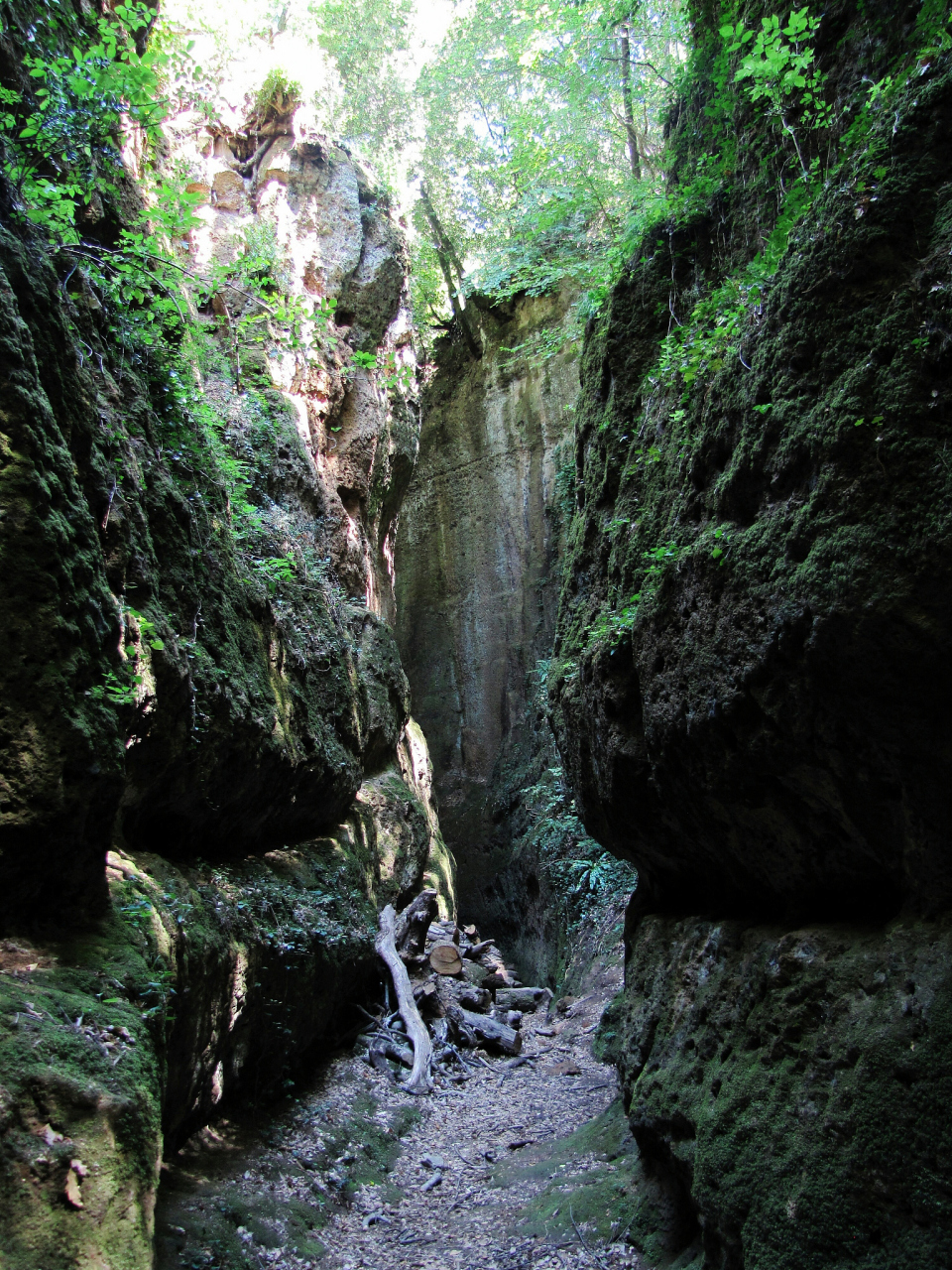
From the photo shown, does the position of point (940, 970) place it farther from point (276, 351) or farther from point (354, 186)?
point (354, 186)

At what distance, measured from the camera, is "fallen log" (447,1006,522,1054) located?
8.98 meters

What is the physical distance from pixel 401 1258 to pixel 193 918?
2.31 meters

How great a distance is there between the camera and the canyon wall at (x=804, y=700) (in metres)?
2.75

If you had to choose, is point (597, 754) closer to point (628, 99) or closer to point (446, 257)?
point (628, 99)

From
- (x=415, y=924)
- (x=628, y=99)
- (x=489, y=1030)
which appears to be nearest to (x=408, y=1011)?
(x=489, y=1030)

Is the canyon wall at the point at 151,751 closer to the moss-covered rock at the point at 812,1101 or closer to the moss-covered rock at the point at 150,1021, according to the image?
the moss-covered rock at the point at 150,1021

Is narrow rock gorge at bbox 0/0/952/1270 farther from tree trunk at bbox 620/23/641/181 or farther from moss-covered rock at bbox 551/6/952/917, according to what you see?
tree trunk at bbox 620/23/641/181

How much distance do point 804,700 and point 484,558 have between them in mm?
18828

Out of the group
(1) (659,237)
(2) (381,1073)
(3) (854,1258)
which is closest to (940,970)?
(3) (854,1258)

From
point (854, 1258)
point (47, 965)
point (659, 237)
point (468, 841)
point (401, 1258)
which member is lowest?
point (401, 1258)

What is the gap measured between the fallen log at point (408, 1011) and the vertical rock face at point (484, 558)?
9.27 m

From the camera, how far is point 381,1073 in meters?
7.68

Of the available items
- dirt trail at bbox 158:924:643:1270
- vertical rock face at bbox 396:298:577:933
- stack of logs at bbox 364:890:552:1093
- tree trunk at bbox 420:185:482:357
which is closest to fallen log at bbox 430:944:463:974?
stack of logs at bbox 364:890:552:1093

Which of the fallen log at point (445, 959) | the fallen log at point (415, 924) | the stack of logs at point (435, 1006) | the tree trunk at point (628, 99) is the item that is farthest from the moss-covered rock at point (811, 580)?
the tree trunk at point (628, 99)
